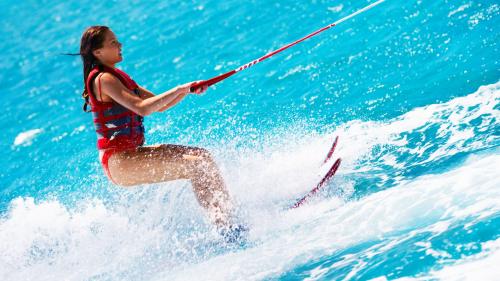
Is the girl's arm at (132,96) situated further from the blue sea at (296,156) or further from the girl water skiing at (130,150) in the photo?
the blue sea at (296,156)

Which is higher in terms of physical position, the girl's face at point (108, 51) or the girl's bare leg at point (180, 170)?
the girl's face at point (108, 51)

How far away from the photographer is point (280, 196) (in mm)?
4828

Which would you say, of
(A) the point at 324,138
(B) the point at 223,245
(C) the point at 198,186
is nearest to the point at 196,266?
(B) the point at 223,245

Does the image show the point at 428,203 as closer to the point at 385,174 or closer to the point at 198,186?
the point at 385,174

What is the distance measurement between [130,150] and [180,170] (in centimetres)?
33

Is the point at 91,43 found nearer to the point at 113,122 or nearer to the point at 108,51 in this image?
the point at 108,51

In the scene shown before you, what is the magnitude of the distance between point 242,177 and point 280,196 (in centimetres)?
46

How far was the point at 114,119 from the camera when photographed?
13.8ft

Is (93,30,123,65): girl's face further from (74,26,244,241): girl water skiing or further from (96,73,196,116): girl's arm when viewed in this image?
(96,73,196,116): girl's arm

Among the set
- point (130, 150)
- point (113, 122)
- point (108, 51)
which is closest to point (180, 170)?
point (130, 150)

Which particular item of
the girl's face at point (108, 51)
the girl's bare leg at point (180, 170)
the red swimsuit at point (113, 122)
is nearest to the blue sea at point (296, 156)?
the girl's bare leg at point (180, 170)

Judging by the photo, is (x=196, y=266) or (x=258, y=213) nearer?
(x=196, y=266)

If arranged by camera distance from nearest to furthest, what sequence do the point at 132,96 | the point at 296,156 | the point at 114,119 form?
the point at 132,96, the point at 114,119, the point at 296,156

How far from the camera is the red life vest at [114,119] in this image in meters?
4.12
